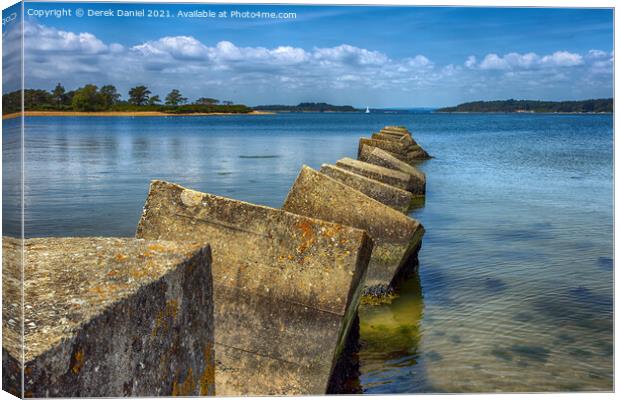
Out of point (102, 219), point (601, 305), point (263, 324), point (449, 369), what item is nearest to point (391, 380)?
point (449, 369)

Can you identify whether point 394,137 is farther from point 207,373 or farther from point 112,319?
point 112,319

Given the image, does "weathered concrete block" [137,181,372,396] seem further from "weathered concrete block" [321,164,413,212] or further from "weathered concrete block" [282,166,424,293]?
"weathered concrete block" [321,164,413,212]

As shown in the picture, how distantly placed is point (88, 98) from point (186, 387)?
11.3 metres

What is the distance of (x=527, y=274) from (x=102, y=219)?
27.9ft

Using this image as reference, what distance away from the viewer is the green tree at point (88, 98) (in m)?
13.2

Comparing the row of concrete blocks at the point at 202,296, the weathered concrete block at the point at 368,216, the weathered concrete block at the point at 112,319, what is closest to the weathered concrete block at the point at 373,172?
the weathered concrete block at the point at 368,216

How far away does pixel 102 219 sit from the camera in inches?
561

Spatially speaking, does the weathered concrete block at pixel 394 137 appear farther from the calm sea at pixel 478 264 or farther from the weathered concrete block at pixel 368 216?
the weathered concrete block at pixel 368 216

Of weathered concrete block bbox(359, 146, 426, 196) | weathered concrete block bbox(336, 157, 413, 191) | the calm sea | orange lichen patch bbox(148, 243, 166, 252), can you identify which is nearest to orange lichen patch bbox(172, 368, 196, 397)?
orange lichen patch bbox(148, 243, 166, 252)

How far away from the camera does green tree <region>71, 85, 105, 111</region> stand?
1320cm

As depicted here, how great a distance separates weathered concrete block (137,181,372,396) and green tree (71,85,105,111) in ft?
26.1

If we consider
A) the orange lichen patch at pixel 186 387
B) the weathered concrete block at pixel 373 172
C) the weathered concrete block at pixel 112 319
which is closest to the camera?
the weathered concrete block at pixel 112 319

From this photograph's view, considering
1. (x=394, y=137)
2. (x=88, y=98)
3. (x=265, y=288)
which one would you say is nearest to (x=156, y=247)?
(x=265, y=288)

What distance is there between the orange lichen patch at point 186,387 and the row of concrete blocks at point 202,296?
0.05 feet
